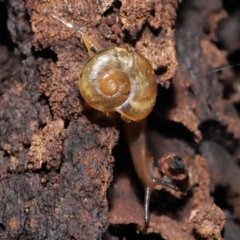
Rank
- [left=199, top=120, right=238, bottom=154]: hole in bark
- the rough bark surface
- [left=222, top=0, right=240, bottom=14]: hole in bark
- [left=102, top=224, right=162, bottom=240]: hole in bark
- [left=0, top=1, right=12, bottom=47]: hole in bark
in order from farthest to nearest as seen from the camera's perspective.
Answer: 1. [left=222, top=0, right=240, bottom=14]: hole in bark
2. [left=199, top=120, right=238, bottom=154]: hole in bark
3. [left=0, top=1, right=12, bottom=47]: hole in bark
4. [left=102, top=224, right=162, bottom=240]: hole in bark
5. the rough bark surface

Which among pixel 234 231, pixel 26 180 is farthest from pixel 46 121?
pixel 234 231

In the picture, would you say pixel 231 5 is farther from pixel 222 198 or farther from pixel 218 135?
pixel 222 198

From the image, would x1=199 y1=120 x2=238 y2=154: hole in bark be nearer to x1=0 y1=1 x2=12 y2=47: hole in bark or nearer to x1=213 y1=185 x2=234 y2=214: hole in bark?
x1=213 y1=185 x2=234 y2=214: hole in bark

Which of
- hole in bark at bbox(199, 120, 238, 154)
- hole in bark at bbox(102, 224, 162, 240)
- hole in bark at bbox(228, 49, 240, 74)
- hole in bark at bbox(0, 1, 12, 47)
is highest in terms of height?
hole in bark at bbox(0, 1, 12, 47)

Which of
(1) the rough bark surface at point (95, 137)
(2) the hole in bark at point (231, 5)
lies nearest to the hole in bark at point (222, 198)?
(1) the rough bark surface at point (95, 137)

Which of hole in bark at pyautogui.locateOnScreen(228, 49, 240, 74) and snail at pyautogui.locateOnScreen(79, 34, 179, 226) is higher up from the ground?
snail at pyautogui.locateOnScreen(79, 34, 179, 226)

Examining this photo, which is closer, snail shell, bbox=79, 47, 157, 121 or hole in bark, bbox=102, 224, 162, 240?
snail shell, bbox=79, 47, 157, 121

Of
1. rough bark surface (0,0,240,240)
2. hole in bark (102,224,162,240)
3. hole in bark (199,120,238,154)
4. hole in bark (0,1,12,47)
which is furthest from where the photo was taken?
hole in bark (199,120,238,154)

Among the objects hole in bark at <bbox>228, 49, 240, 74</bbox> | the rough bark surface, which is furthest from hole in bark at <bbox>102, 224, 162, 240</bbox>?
hole in bark at <bbox>228, 49, 240, 74</bbox>

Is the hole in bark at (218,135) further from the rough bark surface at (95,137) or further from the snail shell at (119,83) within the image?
the snail shell at (119,83)
